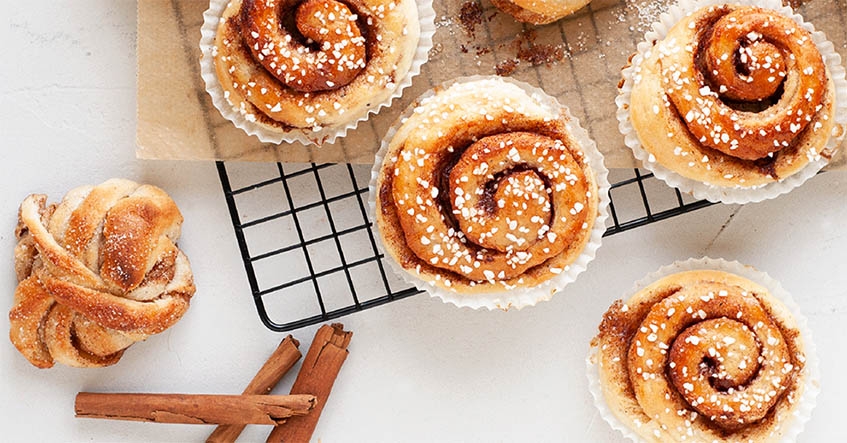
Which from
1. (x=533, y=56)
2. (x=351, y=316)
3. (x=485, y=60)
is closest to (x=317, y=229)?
(x=351, y=316)

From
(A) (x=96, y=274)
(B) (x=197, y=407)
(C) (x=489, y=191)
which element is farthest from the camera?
(B) (x=197, y=407)

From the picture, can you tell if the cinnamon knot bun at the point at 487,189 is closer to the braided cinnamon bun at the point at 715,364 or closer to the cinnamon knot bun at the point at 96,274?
the braided cinnamon bun at the point at 715,364

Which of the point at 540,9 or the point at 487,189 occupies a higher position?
the point at 540,9

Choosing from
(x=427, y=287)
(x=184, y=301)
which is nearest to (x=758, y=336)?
(x=427, y=287)

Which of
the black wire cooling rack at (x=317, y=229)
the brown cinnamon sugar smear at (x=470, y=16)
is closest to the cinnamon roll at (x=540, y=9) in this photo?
the brown cinnamon sugar smear at (x=470, y=16)

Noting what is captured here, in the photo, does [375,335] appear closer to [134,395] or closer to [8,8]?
[134,395]

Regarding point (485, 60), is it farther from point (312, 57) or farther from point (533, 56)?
point (312, 57)
